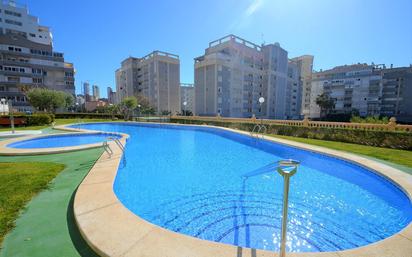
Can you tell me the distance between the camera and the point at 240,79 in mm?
51531

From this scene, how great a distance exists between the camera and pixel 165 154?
32.0 feet

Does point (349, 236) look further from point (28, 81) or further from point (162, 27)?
point (28, 81)

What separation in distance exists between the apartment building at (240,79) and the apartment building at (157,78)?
33.2 ft

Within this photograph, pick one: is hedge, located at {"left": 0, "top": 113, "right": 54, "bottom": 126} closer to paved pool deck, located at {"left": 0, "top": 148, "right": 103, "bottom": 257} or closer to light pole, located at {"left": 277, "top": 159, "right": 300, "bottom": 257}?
paved pool deck, located at {"left": 0, "top": 148, "right": 103, "bottom": 257}

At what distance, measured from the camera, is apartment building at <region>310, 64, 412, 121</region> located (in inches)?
2265

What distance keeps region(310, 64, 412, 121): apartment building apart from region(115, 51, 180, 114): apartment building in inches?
2112

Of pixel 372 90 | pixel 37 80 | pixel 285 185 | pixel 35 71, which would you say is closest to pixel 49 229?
pixel 285 185

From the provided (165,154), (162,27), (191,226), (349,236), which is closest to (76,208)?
(191,226)

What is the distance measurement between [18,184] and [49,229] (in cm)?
256

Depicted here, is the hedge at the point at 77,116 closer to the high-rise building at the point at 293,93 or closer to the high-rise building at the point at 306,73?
the high-rise building at the point at 293,93

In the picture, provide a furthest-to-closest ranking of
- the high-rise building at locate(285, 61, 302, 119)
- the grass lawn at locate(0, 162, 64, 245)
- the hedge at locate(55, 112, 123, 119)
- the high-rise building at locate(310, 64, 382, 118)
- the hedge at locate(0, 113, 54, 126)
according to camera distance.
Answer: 1. the high-rise building at locate(285, 61, 302, 119)
2. the high-rise building at locate(310, 64, 382, 118)
3. the hedge at locate(55, 112, 123, 119)
4. the hedge at locate(0, 113, 54, 126)
5. the grass lawn at locate(0, 162, 64, 245)

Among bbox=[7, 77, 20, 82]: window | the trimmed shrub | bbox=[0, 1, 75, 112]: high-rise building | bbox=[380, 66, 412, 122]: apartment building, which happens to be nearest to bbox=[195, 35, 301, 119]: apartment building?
bbox=[380, 66, 412, 122]: apartment building

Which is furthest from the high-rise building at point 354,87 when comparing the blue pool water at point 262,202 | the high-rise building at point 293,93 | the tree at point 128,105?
the blue pool water at point 262,202

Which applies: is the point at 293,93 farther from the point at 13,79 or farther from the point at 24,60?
the point at 13,79
